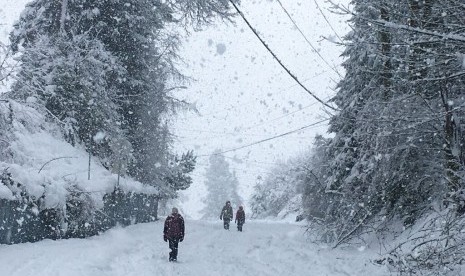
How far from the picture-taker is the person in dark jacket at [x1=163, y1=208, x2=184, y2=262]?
532 inches

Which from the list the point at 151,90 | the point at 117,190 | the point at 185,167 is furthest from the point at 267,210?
the point at 117,190

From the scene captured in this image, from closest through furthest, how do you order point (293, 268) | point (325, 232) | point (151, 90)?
point (293, 268) < point (325, 232) < point (151, 90)

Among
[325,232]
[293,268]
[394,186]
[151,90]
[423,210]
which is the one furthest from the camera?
[151,90]

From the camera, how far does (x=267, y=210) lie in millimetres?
60469

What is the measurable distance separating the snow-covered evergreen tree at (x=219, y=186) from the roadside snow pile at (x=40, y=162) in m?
65.1

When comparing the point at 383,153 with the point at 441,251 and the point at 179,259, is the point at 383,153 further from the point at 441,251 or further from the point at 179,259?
the point at 441,251

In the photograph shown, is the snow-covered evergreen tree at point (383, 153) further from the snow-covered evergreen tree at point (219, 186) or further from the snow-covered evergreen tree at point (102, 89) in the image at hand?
the snow-covered evergreen tree at point (219, 186)

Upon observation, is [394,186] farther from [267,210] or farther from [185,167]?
[267,210]

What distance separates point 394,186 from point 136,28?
1572 centimetres

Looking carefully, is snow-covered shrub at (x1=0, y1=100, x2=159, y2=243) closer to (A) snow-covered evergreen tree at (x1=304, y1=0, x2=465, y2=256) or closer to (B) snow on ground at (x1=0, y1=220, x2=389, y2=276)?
(B) snow on ground at (x1=0, y1=220, x2=389, y2=276)

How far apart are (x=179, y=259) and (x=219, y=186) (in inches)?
2956

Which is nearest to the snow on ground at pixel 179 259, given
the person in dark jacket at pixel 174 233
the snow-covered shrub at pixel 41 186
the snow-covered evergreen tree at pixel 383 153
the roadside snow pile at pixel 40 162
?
the person in dark jacket at pixel 174 233

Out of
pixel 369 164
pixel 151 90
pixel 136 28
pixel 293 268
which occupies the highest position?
pixel 136 28

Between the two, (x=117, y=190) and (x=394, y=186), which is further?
(x=117, y=190)
